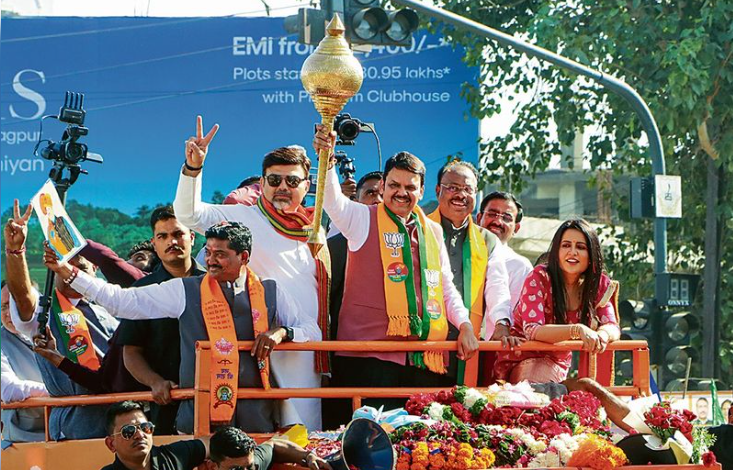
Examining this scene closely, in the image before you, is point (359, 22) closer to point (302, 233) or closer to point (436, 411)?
point (302, 233)

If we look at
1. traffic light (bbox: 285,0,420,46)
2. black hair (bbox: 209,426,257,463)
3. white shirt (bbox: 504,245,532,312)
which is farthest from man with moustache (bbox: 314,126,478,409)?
traffic light (bbox: 285,0,420,46)

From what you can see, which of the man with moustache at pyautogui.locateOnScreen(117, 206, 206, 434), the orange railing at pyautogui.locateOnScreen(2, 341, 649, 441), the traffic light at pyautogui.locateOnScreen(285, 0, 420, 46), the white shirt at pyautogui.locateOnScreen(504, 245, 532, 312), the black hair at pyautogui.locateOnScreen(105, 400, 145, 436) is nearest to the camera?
the black hair at pyautogui.locateOnScreen(105, 400, 145, 436)

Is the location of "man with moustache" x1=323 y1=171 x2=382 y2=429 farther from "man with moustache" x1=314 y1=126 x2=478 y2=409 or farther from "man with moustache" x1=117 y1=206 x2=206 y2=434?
"man with moustache" x1=117 y1=206 x2=206 y2=434

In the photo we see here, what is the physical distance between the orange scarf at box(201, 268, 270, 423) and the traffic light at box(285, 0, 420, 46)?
518 cm

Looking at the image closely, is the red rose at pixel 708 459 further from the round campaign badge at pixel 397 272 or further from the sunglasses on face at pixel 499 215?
the sunglasses on face at pixel 499 215

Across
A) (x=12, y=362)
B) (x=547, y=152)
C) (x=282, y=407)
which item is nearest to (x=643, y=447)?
(x=282, y=407)

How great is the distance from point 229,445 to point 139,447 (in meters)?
0.43

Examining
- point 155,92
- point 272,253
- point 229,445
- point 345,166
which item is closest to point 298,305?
point 272,253

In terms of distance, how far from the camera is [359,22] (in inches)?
488

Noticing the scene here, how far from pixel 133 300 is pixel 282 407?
3.32 ft

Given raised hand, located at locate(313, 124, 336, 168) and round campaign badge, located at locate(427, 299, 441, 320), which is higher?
raised hand, located at locate(313, 124, 336, 168)

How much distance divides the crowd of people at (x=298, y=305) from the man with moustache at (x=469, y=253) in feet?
0.04

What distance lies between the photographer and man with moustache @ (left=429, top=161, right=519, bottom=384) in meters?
8.40

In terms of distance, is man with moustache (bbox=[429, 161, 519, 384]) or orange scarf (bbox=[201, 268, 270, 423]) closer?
orange scarf (bbox=[201, 268, 270, 423])
